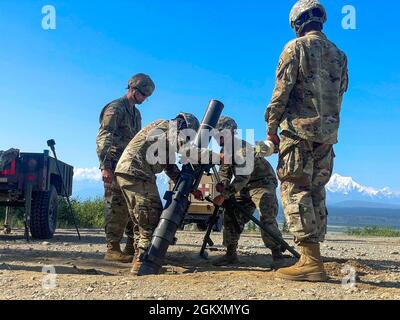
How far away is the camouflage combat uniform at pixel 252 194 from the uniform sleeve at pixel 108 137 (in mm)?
1395

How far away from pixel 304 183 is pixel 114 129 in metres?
2.93

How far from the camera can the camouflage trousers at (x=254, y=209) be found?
19.0ft

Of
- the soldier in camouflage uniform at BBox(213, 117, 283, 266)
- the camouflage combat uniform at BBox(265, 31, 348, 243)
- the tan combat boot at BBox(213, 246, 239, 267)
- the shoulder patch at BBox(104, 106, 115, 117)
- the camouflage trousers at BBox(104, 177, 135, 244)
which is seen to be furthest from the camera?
the shoulder patch at BBox(104, 106, 115, 117)

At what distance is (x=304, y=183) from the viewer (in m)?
4.30

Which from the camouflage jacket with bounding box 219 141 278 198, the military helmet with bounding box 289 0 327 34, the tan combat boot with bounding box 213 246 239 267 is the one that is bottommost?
the tan combat boot with bounding box 213 246 239 267

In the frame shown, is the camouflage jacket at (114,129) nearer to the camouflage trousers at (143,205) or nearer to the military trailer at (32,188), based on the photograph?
the camouflage trousers at (143,205)

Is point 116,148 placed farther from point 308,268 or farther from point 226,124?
point 308,268

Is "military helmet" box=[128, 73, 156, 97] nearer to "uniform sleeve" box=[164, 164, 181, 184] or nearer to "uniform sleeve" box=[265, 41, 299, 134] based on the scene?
"uniform sleeve" box=[164, 164, 181, 184]

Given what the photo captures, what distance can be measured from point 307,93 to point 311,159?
581 mm

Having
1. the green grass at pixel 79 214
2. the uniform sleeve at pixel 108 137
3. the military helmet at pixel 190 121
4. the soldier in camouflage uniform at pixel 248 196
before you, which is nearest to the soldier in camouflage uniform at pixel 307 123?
the military helmet at pixel 190 121

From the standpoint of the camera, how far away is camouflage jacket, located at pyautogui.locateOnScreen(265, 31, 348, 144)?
4.36 meters

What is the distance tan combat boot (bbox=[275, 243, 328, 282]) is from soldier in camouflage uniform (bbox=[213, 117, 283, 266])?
4.64 ft

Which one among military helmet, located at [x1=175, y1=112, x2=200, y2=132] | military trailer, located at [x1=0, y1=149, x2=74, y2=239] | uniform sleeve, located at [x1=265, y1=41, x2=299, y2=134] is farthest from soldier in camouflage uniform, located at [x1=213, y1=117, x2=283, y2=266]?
military trailer, located at [x1=0, y1=149, x2=74, y2=239]

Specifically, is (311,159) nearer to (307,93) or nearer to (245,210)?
(307,93)
